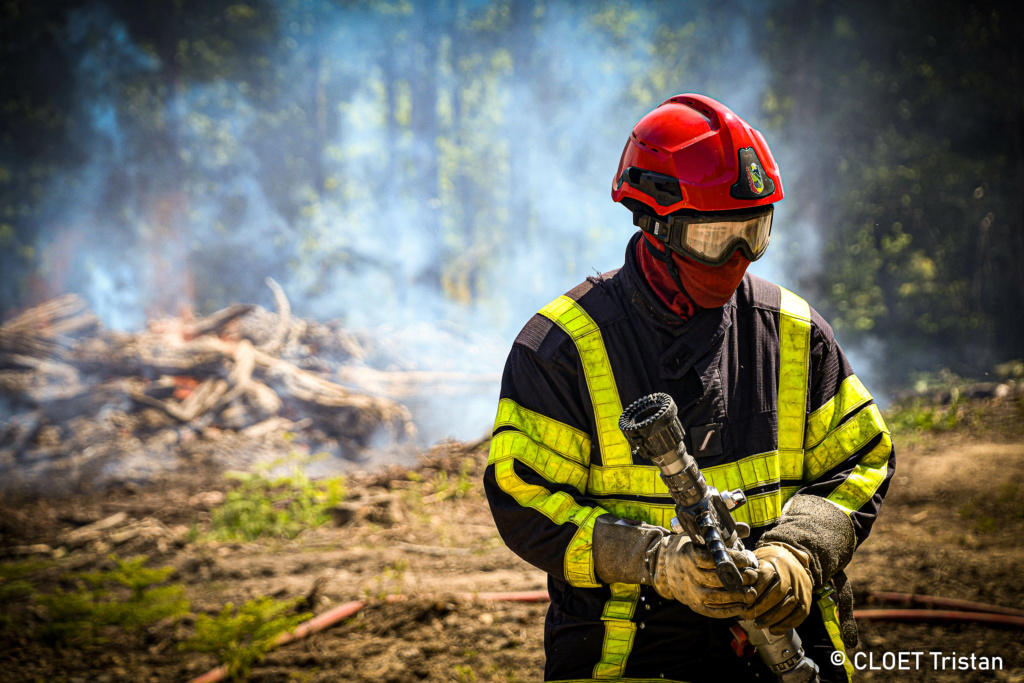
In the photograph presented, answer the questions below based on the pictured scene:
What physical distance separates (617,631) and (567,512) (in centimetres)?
34

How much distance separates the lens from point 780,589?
5.48ft

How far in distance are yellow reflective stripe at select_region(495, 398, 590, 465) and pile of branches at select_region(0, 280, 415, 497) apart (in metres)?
8.50

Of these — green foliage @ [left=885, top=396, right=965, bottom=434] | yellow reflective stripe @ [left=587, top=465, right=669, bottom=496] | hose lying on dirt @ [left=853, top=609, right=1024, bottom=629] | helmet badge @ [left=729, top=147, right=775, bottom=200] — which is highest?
helmet badge @ [left=729, top=147, right=775, bottom=200]

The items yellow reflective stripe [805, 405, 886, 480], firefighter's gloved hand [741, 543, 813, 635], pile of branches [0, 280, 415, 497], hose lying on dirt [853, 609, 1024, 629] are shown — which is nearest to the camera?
firefighter's gloved hand [741, 543, 813, 635]

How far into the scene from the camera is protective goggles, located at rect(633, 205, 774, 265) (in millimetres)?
1896

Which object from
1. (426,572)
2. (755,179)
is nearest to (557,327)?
(755,179)

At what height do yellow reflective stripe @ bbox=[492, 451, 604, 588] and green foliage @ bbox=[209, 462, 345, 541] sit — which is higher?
yellow reflective stripe @ bbox=[492, 451, 604, 588]

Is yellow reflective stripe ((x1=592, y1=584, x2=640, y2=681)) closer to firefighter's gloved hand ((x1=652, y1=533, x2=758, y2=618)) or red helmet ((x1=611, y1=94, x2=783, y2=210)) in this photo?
firefighter's gloved hand ((x1=652, y1=533, x2=758, y2=618))

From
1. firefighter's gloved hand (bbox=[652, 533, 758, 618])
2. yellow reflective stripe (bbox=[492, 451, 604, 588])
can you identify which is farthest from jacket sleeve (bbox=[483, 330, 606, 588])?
firefighter's gloved hand (bbox=[652, 533, 758, 618])

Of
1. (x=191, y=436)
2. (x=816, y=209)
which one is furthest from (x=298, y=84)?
(x=816, y=209)

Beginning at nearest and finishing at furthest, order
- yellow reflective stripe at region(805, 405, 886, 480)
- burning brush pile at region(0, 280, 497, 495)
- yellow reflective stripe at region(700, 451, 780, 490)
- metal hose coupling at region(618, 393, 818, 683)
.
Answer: metal hose coupling at region(618, 393, 818, 683), yellow reflective stripe at region(700, 451, 780, 490), yellow reflective stripe at region(805, 405, 886, 480), burning brush pile at region(0, 280, 497, 495)

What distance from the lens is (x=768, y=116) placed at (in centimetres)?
1393

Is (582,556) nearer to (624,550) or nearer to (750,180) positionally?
(624,550)

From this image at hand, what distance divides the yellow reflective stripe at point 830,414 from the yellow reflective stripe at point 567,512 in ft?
2.26
